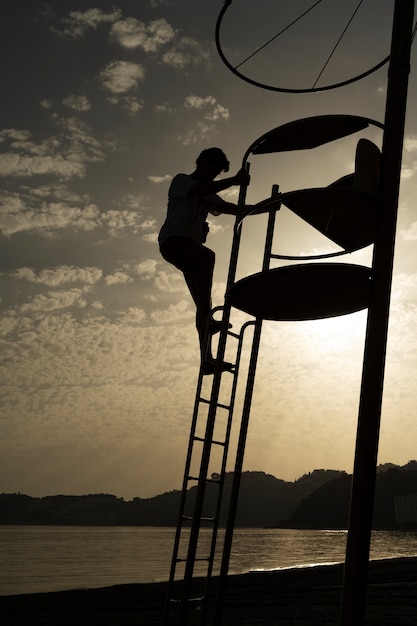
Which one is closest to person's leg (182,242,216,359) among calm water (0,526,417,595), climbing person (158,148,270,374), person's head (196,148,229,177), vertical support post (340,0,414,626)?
climbing person (158,148,270,374)

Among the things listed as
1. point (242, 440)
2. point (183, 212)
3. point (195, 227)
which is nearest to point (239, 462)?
point (242, 440)

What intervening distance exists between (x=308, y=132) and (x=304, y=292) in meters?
1.22

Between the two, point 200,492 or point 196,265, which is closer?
point 200,492

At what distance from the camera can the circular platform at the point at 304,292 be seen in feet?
12.7

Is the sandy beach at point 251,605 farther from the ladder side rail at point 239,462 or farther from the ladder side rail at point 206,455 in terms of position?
the ladder side rail at point 206,455

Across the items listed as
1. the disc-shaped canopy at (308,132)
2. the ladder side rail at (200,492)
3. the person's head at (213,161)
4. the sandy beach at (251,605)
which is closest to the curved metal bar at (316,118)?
the disc-shaped canopy at (308,132)

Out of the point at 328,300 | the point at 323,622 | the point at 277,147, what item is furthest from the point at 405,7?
the point at 323,622

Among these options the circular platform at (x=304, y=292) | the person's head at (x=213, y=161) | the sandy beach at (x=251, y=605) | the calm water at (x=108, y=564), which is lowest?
the calm water at (x=108, y=564)

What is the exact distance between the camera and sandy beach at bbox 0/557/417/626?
11188 mm

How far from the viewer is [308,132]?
4617mm

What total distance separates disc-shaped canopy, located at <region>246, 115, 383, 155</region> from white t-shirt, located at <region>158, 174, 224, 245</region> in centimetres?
110

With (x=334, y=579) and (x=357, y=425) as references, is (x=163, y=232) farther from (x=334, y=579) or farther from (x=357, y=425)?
(x=334, y=579)

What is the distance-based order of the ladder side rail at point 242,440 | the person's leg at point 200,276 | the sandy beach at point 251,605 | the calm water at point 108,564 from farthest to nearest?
the calm water at point 108,564, the sandy beach at point 251,605, the person's leg at point 200,276, the ladder side rail at point 242,440

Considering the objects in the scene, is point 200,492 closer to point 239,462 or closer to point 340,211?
point 239,462
